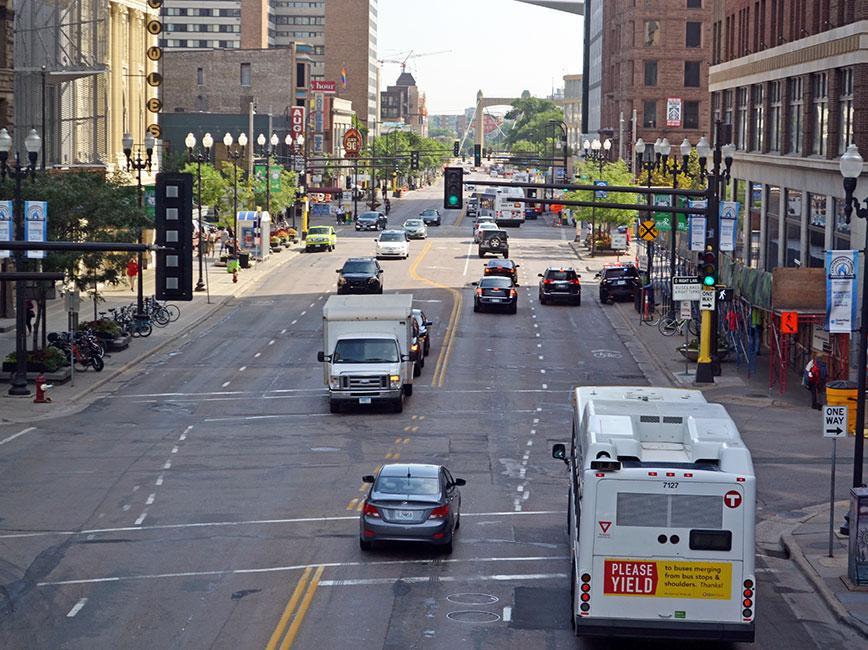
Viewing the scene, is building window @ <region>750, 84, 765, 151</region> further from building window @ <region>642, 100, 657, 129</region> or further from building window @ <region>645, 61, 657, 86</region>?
building window @ <region>645, 61, 657, 86</region>

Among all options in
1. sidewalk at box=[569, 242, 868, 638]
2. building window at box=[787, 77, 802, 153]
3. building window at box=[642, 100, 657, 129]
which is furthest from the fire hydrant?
building window at box=[642, 100, 657, 129]

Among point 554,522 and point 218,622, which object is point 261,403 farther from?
point 218,622

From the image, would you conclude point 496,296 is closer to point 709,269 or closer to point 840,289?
point 709,269

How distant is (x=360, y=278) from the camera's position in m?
69.7

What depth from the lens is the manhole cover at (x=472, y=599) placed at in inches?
914

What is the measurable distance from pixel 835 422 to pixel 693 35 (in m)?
108

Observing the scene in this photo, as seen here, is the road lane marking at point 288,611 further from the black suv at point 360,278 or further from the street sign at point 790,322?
the black suv at point 360,278

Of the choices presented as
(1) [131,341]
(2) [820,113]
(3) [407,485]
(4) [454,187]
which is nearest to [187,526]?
(3) [407,485]

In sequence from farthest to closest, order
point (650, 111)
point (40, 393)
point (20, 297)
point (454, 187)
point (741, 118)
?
point (650, 111), point (741, 118), point (454, 187), point (20, 297), point (40, 393)

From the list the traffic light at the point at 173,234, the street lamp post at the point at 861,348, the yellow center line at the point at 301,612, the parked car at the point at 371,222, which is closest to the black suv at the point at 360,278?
the street lamp post at the point at 861,348

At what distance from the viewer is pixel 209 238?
96.9 m

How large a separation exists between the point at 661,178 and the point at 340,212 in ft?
183

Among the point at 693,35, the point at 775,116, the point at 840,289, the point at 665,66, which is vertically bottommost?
the point at 840,289

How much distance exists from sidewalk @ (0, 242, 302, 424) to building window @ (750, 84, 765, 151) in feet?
82.5
